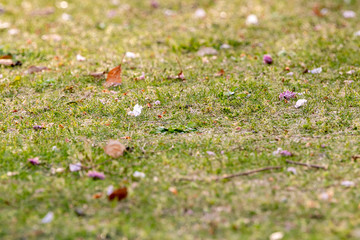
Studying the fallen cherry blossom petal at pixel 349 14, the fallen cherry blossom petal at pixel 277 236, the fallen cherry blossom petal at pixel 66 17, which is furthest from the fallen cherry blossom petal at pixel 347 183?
the fallen cherry blossom petal at pixel 66 17

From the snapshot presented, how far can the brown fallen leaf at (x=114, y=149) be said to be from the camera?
2749 millimetres

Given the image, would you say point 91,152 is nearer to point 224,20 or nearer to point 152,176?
point 152,176

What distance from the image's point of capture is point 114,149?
2.76 m

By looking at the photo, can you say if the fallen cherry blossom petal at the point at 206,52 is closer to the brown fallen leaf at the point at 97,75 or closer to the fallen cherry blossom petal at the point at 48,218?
the brown fallen leaf at the point at 97,75

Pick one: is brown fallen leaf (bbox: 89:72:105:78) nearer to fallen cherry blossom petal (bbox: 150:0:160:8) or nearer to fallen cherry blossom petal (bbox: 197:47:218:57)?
fallen cherry blossom petal (bbox: 197:47:218:57)

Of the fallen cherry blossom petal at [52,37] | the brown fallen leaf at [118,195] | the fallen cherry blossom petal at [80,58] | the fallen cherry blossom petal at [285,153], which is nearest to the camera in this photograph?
the brown fallen leaf at [118,195]

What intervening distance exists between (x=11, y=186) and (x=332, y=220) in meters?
1.79

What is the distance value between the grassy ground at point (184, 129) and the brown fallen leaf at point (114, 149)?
51 mm

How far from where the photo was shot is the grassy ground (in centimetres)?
216

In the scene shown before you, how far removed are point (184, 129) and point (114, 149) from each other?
0.60 m

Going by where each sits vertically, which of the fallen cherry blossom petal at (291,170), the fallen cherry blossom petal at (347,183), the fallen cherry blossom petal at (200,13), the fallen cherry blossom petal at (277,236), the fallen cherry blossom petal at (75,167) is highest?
the fallen cherry blossom petal at (277,236)

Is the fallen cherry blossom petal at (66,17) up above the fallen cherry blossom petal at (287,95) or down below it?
below

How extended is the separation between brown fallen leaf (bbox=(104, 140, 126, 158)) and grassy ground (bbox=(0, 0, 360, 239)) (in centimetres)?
5

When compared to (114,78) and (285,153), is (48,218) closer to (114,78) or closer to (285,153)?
(285,153)
